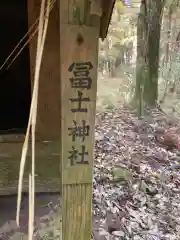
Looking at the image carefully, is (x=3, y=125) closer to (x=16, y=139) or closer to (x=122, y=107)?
(x=16, y=139)

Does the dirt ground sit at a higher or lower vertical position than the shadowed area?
lower

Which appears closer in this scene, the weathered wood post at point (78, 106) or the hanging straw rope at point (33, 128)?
the hanging straw rope at point (33, 128)

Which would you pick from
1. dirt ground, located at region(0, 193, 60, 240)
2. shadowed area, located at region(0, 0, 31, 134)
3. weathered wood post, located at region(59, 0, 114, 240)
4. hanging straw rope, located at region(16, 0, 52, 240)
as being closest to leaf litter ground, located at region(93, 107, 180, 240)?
dirt ground, located at region(0, 193, 60, 240)

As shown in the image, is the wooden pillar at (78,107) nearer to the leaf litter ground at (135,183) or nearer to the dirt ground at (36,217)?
the dirt ground at (36,217)

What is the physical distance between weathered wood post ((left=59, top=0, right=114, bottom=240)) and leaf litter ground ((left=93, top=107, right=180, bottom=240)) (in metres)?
1.65

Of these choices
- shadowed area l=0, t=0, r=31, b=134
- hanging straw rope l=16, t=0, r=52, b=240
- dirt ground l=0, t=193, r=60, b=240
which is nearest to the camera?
hanging straw rope l=16, t=0, r=52, b=240

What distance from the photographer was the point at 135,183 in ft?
14.8

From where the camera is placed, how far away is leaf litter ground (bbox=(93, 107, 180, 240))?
3.64m

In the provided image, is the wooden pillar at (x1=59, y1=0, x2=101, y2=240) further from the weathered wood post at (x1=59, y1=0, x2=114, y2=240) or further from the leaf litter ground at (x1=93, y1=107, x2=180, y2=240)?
the leaf litter ground at (x1=93, y1=107, x2=180, y2=240)

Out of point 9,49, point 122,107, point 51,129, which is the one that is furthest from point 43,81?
point 122,107

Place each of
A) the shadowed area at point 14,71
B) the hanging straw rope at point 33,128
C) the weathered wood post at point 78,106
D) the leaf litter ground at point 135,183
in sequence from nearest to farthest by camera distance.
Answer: the hanging straw rope at point 33,128 < the weathered wood post at point 78,106 < the leaf litter ground at point 135,183 < the shadowed area at point 14,71

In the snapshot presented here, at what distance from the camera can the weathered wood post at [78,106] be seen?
1558 millimetres

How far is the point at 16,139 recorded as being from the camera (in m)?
3.12

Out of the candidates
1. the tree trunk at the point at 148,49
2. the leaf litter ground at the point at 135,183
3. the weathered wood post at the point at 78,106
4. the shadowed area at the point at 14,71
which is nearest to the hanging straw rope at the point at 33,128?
the weathered wood post at the point at 78,106
